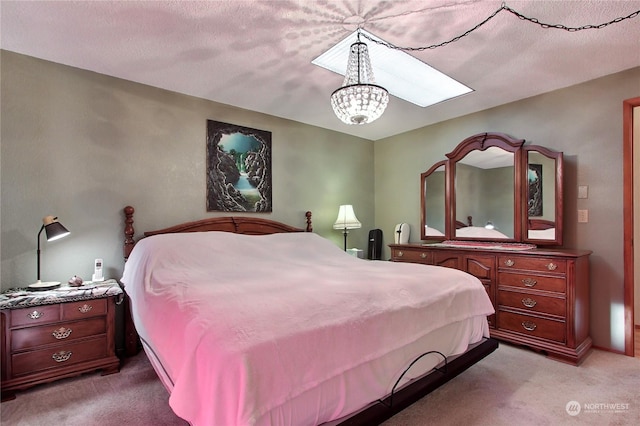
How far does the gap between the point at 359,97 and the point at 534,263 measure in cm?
219

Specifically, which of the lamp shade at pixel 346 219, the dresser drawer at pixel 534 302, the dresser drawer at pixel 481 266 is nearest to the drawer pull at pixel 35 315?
the lamp shade at pixel 346 219

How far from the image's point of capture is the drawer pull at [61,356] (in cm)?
220

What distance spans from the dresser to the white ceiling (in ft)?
5.29

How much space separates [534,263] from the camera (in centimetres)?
282

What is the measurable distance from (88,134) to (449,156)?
12.4 ft

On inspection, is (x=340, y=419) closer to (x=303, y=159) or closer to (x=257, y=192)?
(x=257, y=192)

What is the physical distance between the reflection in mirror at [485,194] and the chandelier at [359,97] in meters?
2.05

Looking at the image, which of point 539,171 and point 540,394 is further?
point 539,171

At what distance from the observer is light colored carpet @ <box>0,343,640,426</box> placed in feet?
6.02

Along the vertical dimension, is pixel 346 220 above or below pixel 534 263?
above

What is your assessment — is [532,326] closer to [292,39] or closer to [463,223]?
[463,223]

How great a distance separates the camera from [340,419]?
138 cm

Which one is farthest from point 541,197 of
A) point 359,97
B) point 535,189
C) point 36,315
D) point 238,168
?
point 36,315

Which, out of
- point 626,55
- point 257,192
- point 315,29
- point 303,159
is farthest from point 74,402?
point 626,55
